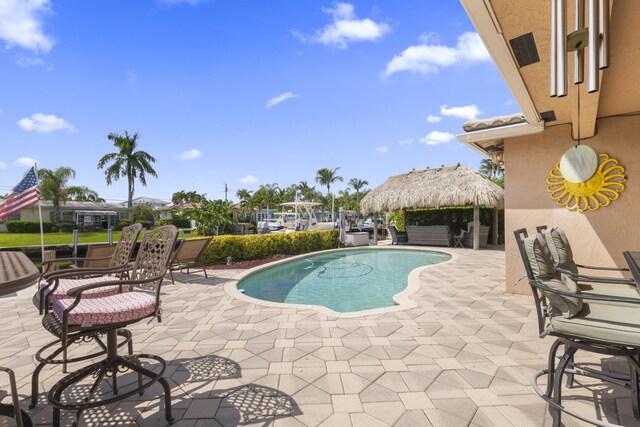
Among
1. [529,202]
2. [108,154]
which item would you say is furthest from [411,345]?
[108,154]

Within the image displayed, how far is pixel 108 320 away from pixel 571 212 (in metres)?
5.92

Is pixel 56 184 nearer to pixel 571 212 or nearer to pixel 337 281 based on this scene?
pixel 337 281

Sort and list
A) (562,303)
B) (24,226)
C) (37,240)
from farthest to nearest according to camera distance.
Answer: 1. (24,226)
2. (37,240)
3. (562,303)

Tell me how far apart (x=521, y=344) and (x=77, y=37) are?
35.9ft

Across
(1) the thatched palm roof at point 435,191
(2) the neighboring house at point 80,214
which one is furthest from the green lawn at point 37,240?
(1) the thatched palm roof at point 435,191

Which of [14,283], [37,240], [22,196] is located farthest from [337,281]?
[37,240]

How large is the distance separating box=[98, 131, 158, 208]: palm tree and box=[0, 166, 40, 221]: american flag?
28.4 metres

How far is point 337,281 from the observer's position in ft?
24.9

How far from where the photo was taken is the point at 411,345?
3064mm

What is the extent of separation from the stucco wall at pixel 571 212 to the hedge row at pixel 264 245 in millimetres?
7307

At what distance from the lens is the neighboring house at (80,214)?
3231cm

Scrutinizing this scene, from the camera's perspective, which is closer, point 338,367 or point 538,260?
point 538,260

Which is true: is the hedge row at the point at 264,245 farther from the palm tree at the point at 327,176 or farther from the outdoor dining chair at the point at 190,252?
the palm tree at the point at 327,176

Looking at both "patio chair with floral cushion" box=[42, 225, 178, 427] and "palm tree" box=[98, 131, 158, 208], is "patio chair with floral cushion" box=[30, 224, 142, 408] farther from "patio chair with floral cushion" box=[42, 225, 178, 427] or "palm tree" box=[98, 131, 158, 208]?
"palm tree" box=[98, 131, 158, 208]
